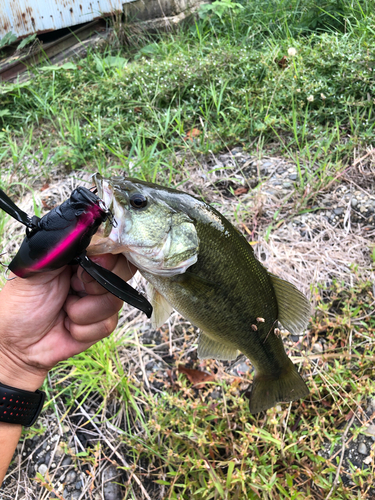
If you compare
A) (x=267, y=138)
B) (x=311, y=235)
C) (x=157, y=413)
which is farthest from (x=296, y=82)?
(x=157, y=413)

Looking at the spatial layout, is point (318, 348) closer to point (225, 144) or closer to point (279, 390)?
point (279, 390)

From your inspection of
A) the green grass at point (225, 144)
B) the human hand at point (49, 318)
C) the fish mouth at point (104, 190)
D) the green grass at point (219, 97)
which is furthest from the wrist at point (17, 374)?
the green grass at point (219, 97)

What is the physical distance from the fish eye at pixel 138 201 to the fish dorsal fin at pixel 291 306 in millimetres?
654

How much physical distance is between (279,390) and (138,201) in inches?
43.6

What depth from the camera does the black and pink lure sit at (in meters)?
1.17

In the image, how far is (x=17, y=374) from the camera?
172cm

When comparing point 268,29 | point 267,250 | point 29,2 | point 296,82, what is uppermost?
point 29,2

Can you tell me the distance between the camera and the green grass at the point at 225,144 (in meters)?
1.90

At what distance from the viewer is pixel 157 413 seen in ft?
6.77

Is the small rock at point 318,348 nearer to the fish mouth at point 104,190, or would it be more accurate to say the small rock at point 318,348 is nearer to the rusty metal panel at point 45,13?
the fish mouth at point 104,190

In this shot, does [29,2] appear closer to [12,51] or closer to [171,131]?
[12,51]

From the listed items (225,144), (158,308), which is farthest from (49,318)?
(225,144)

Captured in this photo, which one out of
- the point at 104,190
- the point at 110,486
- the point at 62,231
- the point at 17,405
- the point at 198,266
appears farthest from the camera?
the point at 110,486

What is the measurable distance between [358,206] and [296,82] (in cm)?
147
